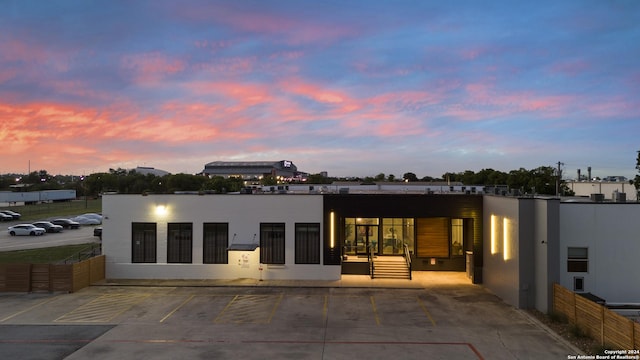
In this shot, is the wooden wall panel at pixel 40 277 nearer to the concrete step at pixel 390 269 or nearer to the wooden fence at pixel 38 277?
the wooden fence at pixel 38 277

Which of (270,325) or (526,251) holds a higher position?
(526,251)

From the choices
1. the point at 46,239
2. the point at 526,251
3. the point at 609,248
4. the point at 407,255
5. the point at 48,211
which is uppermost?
the point at 609,248

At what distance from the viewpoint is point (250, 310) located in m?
18.2

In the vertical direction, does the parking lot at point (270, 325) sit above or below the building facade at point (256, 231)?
below

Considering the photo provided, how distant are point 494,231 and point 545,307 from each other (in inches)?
213

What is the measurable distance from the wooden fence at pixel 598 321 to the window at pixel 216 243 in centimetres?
1792

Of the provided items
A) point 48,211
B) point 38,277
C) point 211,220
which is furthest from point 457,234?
point 48,211

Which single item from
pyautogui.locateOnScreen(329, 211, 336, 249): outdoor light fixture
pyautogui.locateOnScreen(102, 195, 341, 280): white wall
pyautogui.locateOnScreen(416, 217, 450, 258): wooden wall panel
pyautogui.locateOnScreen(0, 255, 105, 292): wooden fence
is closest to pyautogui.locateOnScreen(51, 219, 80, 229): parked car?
pyautogui.locateOnScreen(102, 195, 341, 280): white wall

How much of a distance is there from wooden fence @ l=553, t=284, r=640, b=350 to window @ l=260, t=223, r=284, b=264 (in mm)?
14821

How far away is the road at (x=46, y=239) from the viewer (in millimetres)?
40156

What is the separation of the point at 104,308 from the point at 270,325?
8499 millimetres

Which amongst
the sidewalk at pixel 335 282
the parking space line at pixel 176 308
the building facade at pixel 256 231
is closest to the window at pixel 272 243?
the building facade at pixel 256 231

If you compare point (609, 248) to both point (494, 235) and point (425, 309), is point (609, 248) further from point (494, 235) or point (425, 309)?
point (425, 309)

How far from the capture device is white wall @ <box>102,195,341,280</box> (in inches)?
954
